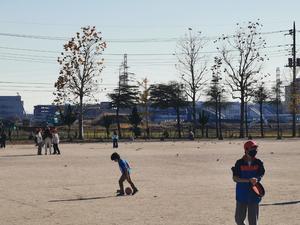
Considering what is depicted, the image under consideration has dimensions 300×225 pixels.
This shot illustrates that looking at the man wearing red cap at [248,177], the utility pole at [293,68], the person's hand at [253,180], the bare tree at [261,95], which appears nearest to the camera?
the person's hand at [253,180]

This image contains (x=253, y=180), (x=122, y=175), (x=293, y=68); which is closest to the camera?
(x=253, y=180)

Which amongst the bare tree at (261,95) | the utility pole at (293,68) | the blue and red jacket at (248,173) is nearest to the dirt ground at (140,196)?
the blue and red jacket at (248,173)

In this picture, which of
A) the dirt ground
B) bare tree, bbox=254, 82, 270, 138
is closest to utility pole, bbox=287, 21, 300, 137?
bare tree, bbox=254, 82, 270, 138

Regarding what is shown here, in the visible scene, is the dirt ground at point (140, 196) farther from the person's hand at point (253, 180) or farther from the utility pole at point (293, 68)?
the utility pole at point (293, 68)

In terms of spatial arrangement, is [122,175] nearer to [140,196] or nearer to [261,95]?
[140,196]

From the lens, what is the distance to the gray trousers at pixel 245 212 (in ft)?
29.5

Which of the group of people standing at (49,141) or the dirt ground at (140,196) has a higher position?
the group of people standing at (49,141)

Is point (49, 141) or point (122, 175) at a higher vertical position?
point (49, 141)

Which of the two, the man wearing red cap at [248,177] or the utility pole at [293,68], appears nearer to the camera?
the man wearing red cap at [248,177]

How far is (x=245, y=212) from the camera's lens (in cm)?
910

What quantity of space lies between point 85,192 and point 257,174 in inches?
300

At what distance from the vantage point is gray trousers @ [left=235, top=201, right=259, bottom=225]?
29.5ft

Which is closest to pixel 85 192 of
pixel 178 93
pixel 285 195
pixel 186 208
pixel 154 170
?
pixel 186 208

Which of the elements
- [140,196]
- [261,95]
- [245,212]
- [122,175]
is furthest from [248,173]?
[261,95]
